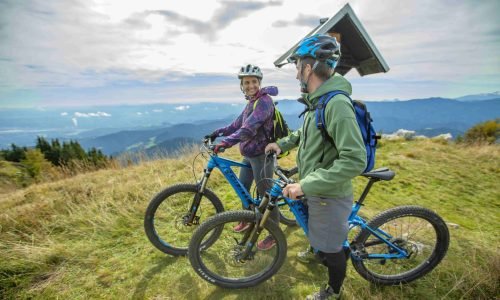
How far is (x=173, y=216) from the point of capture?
480 cm

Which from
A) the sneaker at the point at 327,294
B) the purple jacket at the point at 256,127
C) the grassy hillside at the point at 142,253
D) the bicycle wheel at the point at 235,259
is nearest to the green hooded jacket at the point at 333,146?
the bicycle wheel at the point at 235,259

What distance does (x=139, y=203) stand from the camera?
5371 millimetres

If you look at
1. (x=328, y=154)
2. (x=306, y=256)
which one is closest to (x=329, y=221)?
(x=328, y=154)

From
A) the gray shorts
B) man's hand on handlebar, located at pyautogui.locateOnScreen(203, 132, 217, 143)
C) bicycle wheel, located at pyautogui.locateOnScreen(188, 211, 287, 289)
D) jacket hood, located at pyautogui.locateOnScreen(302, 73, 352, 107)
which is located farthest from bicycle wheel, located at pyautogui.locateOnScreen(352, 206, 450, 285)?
man's hand on handlebar, located at pyautogui.locateOnScreen(203, 132, 217, 143)

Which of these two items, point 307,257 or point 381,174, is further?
point 307,257

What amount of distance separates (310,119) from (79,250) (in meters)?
4.29

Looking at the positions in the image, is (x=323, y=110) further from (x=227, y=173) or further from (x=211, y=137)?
(x=211, y=137)

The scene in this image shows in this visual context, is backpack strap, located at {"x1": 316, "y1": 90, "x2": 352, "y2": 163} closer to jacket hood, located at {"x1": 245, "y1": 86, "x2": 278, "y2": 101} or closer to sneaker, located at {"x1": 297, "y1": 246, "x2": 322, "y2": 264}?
jacket hood, located at {"x1": 245, "y1": 86, "x2": 278, "y2": 101}

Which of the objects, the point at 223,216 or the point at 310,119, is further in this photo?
the point at 223,216

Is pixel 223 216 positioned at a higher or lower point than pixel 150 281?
higher

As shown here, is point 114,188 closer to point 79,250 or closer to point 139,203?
point 139,203

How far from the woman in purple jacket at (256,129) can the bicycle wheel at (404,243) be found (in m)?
1.28

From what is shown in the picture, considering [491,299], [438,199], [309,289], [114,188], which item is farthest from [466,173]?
[114,188]

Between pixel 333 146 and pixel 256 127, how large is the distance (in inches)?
57.2
